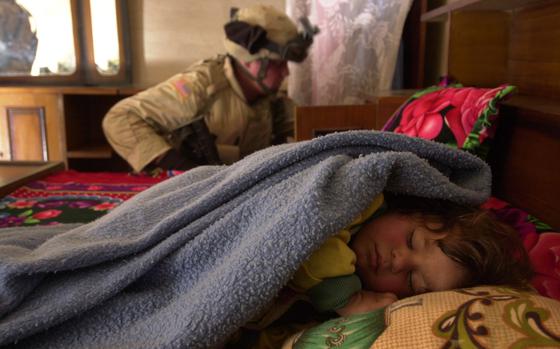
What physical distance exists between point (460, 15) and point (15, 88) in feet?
7.11

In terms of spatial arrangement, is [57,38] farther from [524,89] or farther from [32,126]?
[524,89]

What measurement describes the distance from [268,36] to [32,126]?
4.44 feet

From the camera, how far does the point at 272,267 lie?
46 centimetres

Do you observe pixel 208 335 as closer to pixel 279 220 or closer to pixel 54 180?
pixel 279 220

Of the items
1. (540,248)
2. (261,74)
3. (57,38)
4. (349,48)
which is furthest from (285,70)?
(540,248)

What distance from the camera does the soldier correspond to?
1860 mm

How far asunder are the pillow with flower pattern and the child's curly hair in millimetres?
202

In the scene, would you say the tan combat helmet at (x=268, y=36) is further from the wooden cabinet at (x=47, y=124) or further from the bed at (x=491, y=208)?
the wooden cabinet at (x=47, y=124)

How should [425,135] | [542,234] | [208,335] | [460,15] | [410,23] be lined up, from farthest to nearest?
[410,23]
[460,15]
[425,135]
[542,234]
[208,335]

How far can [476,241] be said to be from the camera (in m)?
0.58

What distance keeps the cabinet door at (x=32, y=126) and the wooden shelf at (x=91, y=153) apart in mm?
46

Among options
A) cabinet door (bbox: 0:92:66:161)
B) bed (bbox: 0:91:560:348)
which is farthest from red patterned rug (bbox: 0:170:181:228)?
cabinet door (bbox: 0:92:66:161)

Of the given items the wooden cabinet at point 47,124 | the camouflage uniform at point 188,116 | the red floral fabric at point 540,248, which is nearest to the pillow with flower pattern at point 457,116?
the red floral fabric at point 540,248

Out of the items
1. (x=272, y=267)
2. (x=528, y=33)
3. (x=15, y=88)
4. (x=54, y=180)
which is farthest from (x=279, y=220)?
(x=15, y=88)
